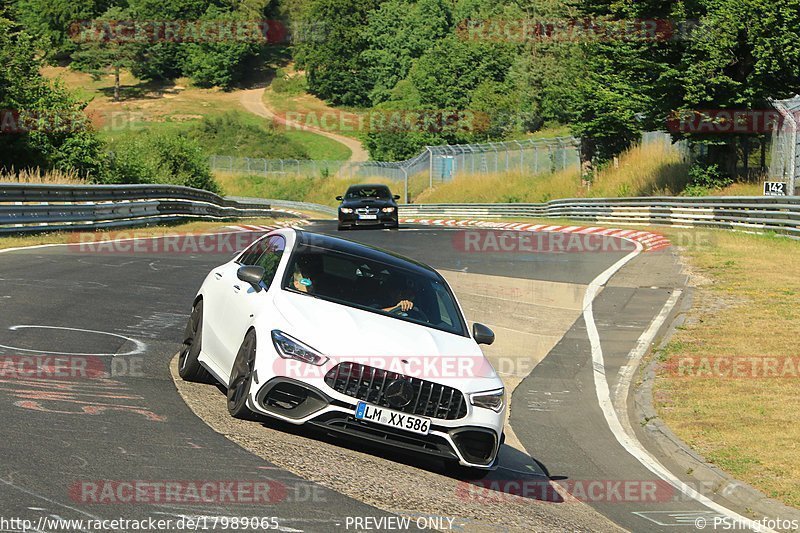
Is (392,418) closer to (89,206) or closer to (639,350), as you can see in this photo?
(639,350)

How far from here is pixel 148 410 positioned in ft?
28.5

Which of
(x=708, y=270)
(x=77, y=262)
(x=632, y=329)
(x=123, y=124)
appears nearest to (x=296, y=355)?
(x=632, y=329)

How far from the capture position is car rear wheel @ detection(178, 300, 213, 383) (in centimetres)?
1012

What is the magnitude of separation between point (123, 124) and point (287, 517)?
11327 cm

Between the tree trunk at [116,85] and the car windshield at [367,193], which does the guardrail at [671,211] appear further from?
the tree trunk at [116,85]

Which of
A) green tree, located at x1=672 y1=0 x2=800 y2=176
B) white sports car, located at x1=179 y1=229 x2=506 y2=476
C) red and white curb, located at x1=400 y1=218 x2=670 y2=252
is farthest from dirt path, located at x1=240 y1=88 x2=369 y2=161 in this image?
white sports car, located at x1=179 y1=229 x2=506 y2=476

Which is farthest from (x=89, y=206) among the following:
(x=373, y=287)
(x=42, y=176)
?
(x=373, y=287)

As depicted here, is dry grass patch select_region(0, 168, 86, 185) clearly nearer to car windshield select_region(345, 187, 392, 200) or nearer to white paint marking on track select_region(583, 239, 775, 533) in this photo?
car windshield select_region(345, 187, 392, 200)

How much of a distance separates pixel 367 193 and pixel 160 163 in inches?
477

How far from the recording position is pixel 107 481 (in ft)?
21.2

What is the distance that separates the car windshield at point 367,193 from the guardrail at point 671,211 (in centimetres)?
1036

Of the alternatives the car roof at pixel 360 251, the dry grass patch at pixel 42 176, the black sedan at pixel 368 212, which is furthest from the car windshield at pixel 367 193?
the car roof at pixel 360 251

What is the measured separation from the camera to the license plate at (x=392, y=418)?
309 inches

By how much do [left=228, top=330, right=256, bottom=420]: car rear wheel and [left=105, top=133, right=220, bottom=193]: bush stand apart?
29.8 meters
